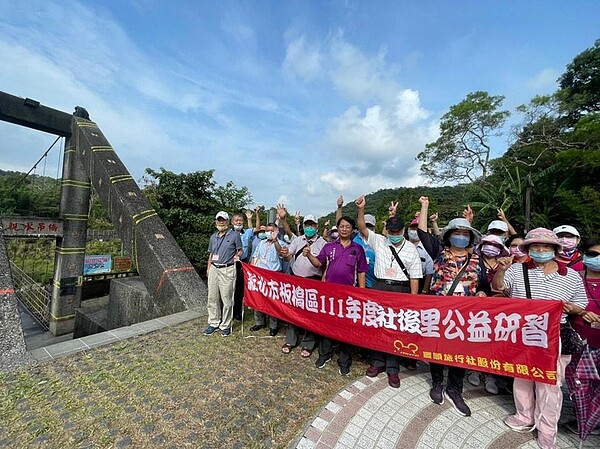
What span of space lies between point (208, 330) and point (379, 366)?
2.77 m

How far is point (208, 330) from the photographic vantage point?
4.78m

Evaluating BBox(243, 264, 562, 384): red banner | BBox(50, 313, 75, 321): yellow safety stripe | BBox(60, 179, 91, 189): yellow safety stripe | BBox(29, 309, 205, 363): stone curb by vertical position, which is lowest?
BBox(50, 313, 75, 321): yellow safety stripe

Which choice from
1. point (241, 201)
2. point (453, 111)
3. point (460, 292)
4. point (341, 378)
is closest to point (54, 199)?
point (241, 201)

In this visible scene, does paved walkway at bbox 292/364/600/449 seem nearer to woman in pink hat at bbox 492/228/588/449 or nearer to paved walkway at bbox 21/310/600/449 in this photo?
paved walkway at bbox 21/310/600/449

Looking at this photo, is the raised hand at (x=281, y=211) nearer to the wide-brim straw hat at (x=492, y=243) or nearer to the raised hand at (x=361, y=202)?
the raised hand at (x=361, y=202)

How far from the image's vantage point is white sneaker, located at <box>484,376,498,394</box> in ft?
11.0

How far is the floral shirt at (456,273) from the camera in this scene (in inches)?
122

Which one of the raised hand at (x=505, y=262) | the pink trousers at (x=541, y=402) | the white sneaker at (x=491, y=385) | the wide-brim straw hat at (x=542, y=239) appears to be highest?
the wide-brim straw hat at (x=542, y=239)

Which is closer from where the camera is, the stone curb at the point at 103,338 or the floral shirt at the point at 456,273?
the floral shirt at the point at 456,273

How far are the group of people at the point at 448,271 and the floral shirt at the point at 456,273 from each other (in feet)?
0.03

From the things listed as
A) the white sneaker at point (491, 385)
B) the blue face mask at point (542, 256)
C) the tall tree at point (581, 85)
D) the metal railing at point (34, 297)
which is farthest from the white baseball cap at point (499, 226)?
the tall tree at point (581, 85)

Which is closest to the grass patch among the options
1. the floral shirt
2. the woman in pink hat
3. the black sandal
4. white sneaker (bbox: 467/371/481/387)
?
the black sandal

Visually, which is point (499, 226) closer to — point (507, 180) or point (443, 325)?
point (443, 325)

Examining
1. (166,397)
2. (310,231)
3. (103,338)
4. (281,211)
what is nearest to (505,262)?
(310,231)
